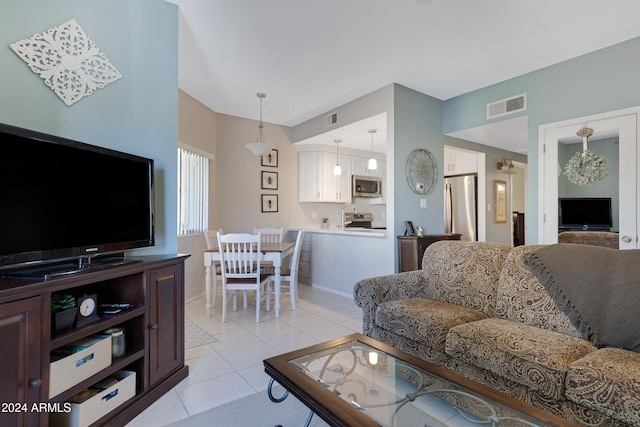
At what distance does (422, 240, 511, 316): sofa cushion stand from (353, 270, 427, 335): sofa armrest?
108 millimetres

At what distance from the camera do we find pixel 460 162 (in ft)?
19.3

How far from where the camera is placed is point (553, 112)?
3369 mm

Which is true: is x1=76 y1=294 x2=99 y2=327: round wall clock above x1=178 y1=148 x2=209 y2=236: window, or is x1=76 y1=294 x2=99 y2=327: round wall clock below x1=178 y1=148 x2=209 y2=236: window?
below

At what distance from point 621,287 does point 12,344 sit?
2885 mm

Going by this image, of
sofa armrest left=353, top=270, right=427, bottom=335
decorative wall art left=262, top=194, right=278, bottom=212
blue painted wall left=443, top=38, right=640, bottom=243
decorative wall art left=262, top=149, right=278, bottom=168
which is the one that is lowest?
sofa armrest left=353, top=270, right=427, bottom=335

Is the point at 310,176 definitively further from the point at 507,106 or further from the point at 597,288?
the point at 597,288

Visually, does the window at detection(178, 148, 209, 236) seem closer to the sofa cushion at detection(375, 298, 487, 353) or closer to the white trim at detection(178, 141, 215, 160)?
the white trim at detection(178, 141, 215, 160)

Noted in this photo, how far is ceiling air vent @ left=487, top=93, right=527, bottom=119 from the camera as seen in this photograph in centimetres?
362

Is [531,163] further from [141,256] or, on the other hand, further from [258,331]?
[141,256]

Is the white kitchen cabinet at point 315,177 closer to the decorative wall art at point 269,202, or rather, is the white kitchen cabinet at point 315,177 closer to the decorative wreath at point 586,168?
the decorative wall art at point 269,202

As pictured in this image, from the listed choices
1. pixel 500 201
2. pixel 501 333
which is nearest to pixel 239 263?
pixel 501 333

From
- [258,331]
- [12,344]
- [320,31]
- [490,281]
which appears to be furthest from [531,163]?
[12,344]

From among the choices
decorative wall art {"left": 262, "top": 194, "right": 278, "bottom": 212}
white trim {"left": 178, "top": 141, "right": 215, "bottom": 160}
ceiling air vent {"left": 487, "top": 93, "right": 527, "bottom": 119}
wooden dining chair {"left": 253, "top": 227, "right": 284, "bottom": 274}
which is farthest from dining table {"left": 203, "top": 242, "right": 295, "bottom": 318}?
ceiling air vent {"left": 487, "top": 93, "right": 527, "bottom": 119}

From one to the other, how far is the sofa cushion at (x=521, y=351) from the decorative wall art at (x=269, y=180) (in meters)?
4.13
